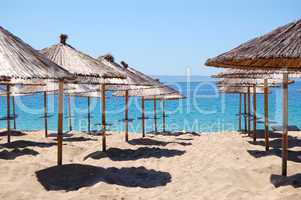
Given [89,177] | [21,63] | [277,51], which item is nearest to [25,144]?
[89,177]

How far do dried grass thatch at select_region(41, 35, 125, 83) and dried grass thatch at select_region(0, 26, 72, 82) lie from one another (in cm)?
78

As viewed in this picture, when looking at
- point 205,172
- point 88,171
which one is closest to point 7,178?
point 88,171

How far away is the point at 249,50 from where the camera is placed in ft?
19.2

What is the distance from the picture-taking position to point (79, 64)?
7.69 m

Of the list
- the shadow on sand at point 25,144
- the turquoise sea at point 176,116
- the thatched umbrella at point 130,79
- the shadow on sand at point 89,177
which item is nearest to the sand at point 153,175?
the shadow on sand at point 89,177

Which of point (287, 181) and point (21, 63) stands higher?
point (21, 63)

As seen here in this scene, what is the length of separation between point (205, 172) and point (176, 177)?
470 millimetres

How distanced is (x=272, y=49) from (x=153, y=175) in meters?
2.81

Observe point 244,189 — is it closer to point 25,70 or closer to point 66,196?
point 66,196

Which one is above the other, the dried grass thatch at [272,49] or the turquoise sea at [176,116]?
the dried grass thatch at [272,49]

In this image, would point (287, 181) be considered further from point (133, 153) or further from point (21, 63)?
point (133, 153)

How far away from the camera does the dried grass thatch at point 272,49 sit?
5.30m

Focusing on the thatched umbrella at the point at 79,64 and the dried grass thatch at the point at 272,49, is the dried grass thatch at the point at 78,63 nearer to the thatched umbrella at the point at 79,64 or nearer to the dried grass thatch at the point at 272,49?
the thatched umbrella at the point at 79,64

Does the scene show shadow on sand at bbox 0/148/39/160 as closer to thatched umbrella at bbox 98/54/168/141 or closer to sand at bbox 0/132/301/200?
sand at bbox 0/132/301/200
